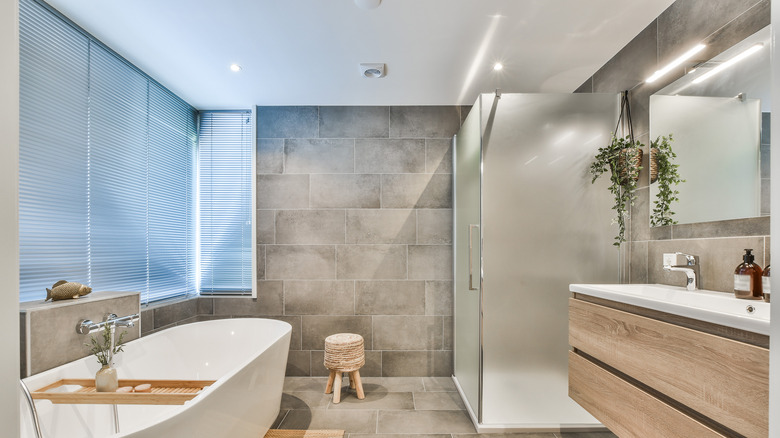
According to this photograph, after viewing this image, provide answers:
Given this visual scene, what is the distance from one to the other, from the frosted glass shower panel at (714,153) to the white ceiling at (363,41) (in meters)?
0.61

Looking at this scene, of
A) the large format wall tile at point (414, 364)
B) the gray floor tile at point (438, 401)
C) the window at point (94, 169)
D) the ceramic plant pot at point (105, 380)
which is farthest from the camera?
the large format wall tile at point (414, 364)

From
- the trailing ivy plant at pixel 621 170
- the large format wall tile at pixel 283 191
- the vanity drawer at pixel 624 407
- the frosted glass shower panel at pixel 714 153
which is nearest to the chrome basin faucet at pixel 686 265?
the frosted glass shower panel at pixel 714 153

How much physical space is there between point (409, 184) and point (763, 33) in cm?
234

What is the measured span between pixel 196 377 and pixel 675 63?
11.2 ft

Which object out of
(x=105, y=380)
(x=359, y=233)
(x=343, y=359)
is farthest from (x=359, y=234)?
(x=105, y=380)

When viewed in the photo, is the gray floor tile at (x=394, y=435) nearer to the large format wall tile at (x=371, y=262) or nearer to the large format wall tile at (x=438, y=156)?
the large format wall tile at (x=371, y=262)

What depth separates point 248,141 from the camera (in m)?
3.52

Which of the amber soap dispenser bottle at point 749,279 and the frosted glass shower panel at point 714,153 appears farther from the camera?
the frosted glass shower panel at point 714,153

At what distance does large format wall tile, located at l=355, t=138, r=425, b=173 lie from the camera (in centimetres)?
340

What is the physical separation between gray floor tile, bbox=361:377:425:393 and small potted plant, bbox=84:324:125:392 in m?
1.78

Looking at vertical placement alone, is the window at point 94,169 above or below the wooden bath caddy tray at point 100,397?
above

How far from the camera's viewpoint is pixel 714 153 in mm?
1698

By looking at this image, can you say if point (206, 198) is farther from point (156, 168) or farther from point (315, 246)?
point (315, 246)

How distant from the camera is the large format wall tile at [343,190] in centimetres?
340
